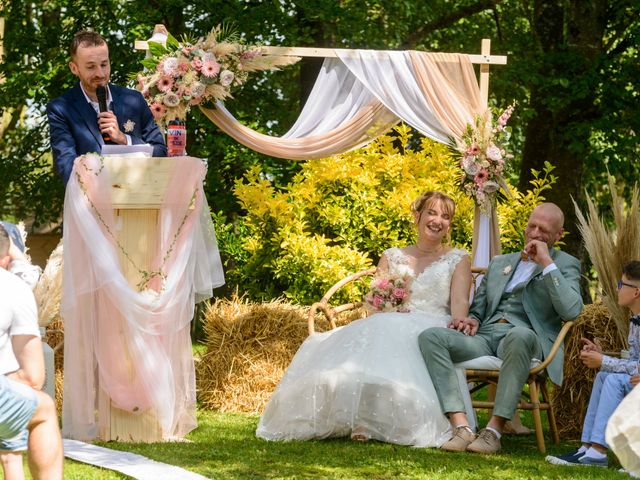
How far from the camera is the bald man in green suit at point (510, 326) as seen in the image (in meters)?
6.06

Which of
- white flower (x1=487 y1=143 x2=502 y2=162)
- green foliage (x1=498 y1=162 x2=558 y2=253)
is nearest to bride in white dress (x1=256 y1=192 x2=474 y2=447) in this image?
white flower (x1=487 y1=143 x2=502 y2=162)

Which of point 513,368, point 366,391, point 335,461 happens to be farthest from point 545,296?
point 335,461

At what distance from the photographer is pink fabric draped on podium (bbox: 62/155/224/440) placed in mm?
6203

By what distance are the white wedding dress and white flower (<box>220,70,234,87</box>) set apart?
7.20 feet

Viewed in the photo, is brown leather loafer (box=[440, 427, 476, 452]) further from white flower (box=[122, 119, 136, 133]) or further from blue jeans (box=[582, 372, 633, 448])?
white flower (box=[122, 119, 136, 133])

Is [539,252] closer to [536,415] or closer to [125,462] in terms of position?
[536,415]

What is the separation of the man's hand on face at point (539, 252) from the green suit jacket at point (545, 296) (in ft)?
0.26

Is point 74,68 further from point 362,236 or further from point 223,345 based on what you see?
point 362,236

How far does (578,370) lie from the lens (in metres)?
6.86

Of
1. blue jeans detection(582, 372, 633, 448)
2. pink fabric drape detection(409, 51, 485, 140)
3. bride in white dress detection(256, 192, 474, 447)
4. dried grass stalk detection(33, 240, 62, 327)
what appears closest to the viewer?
blue jeans detection(582, 372, 633, 448)

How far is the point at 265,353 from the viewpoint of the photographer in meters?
8.11

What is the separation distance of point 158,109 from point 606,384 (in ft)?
12.5

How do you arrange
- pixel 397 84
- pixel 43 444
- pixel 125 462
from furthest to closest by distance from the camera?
pixel 397 84 < pixel 125 462 < pixel 43 444

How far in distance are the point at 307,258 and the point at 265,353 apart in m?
1.03
